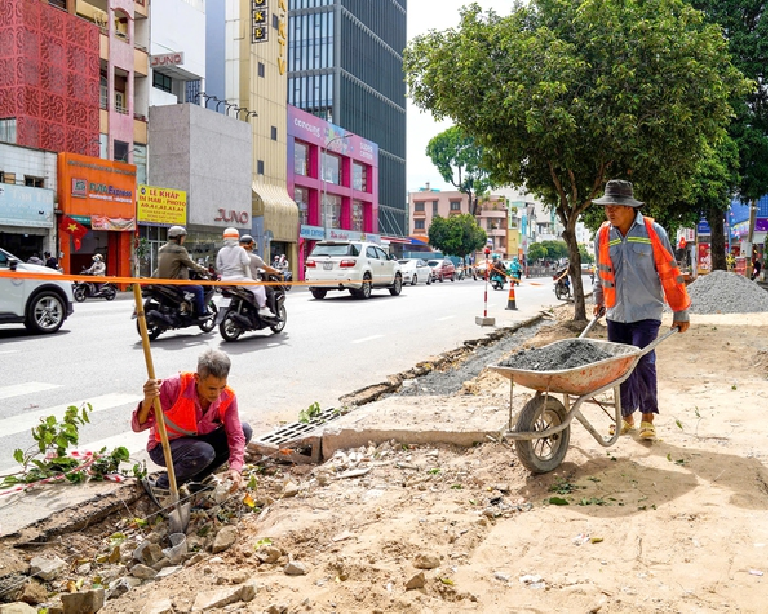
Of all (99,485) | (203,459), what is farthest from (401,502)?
(99,485)

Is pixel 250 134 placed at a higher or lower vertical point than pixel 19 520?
higher

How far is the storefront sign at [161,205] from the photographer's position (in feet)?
108

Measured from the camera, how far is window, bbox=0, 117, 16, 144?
1112 inches

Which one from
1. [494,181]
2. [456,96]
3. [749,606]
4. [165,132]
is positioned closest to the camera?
[749,606]

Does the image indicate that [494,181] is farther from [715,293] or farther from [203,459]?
[203,459]

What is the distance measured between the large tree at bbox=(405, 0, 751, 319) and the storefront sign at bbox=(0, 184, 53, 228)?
17.4 metres

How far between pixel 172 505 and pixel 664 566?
8.31ft

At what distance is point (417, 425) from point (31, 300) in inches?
342

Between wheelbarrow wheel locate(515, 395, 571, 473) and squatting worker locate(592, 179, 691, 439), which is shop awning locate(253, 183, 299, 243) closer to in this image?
squatting worker locate(592, 179, 691, 439)

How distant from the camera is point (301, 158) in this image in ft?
178

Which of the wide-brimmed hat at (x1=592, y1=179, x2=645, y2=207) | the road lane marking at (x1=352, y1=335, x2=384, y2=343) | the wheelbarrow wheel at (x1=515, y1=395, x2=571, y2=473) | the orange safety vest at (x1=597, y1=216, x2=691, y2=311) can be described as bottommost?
the road lane marking at (x1=352, y1=335, x2=384, y2=343)

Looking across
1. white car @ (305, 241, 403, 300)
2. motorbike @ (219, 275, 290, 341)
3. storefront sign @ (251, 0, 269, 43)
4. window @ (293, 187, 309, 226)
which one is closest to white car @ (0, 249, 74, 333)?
motorbike @ (219, 275, 290, 341)

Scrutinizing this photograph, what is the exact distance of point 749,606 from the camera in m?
2.85

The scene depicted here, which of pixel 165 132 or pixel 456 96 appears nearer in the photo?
pixel 456 96
